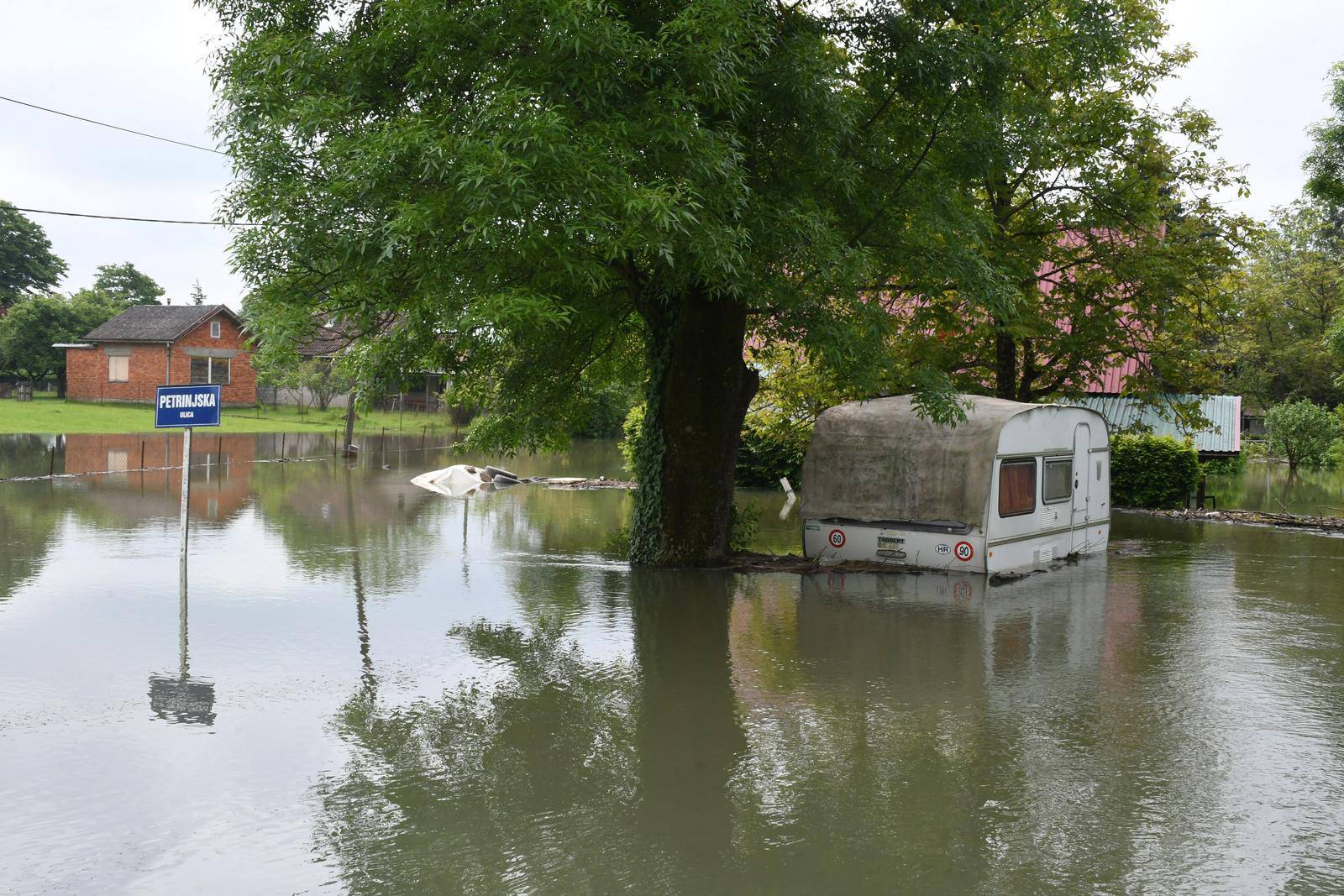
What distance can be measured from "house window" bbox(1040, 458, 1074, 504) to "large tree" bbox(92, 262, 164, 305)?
301ft

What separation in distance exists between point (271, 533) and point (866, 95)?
11.6m

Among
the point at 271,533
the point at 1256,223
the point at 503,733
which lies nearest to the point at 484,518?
the point at 271,533

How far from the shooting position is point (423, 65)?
1280 centimetres

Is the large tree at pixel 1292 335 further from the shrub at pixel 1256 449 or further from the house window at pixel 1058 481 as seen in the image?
the house window at pixel 1058 481

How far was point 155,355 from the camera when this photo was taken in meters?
57.5

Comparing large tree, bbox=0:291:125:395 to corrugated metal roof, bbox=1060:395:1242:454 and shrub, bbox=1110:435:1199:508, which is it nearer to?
corrugated metal roof, bbox=1060:395:1242:454

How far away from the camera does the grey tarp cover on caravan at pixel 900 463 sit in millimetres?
16188

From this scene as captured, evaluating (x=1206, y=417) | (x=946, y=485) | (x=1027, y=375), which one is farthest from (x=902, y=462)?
(x=1206, y=417)

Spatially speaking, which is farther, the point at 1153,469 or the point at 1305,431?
the point at 1305,431

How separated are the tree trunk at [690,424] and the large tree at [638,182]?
4 centimetres

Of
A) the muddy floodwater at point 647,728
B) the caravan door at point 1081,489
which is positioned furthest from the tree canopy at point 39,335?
the caravan door at point 1081,489

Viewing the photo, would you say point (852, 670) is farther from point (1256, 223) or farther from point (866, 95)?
point (1256, 223)

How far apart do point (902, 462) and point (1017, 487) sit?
5.49 ft

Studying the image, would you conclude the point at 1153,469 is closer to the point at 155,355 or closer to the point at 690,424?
the point at 690,424
